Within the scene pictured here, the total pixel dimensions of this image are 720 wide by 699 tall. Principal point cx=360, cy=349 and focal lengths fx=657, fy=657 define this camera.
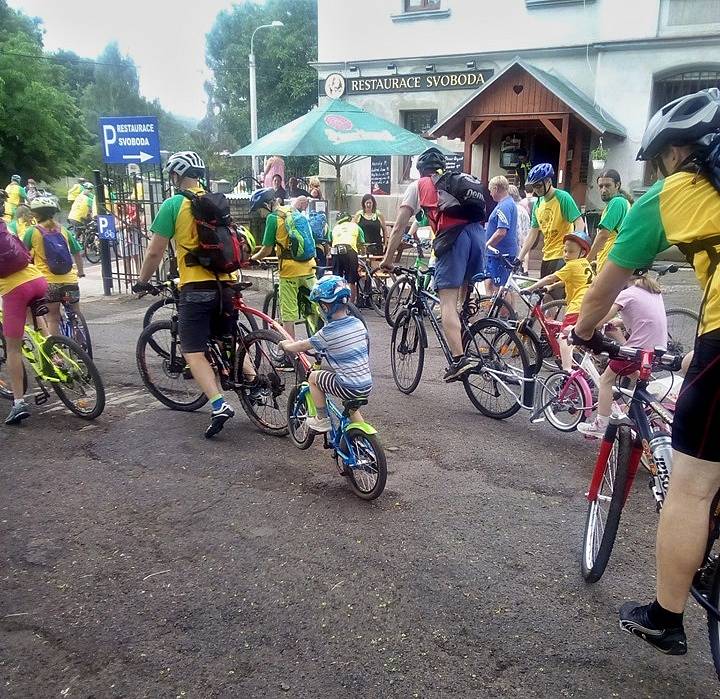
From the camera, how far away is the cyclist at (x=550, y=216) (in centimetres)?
685

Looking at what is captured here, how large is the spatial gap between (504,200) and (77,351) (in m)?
5.43

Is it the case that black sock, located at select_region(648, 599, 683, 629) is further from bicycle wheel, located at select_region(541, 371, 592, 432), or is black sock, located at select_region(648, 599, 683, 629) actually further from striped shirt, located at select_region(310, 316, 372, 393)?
bicycle wheel, located at select_region(541, 371, 592, 432)

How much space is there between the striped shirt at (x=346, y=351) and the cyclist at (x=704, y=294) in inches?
73.4

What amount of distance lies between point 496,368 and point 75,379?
3516 millimetres

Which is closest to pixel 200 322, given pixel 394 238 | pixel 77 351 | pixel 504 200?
pixel 77 351

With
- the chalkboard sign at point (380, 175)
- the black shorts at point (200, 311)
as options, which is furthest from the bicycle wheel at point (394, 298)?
the chalkboard sign at point (380, 175)

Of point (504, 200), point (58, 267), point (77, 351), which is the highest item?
point (504, 200)

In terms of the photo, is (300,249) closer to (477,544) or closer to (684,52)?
(477,544)

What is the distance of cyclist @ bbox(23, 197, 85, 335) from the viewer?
6.38 meters

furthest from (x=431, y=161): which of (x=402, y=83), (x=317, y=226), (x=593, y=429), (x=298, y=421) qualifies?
(x=402, y=83)

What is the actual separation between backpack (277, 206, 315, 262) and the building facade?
9.18 metres

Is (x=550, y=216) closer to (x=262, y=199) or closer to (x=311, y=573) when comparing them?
(x=262, y=199)

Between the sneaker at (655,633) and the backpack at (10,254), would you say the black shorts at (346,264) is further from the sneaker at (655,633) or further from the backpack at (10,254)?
the sneaker at (655,633)

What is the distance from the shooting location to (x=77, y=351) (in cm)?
530
